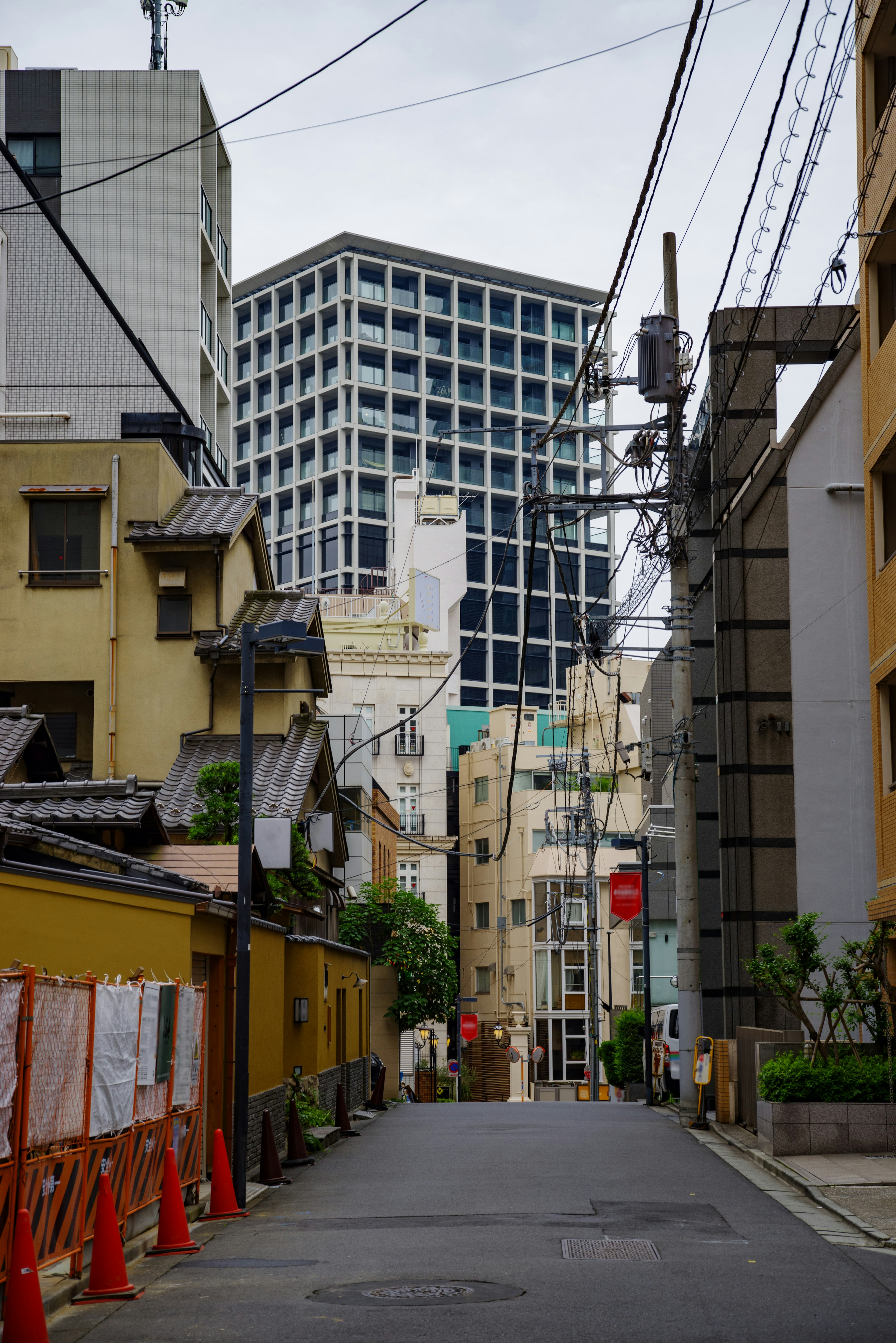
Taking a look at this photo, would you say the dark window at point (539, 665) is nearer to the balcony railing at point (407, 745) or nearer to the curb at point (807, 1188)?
the balcony railing at point (407, 745)

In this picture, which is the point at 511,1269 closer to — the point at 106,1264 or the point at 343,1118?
the point at 106,1264

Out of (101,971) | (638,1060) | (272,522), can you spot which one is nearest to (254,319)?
(272,522)

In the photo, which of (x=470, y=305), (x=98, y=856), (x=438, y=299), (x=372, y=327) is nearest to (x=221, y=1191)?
(x=98, y=856)

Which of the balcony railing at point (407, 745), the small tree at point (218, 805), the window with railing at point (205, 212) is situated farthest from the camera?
the balcony railing at point (407, 745)

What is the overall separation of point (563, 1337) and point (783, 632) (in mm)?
21933

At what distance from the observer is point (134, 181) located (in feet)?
145

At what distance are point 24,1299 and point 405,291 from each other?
122 metres

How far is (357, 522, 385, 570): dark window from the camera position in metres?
120

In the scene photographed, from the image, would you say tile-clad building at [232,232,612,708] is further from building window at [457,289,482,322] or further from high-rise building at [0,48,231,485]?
high-rise building at [0,48,231,485]

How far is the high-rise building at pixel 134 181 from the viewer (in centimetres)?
4378

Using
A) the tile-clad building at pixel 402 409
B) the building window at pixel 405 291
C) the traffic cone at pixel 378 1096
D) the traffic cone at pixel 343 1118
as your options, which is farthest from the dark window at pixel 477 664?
the traffic cone at pixel 343 1118

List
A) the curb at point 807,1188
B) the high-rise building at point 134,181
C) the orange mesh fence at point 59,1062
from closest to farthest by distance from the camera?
the orange mesh fence at point 59,1062 < the curb at point 807,1188 < the high-rise building at point 134,181

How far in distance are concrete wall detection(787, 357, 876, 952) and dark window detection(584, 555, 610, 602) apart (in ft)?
337

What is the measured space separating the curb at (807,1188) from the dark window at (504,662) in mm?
98525
